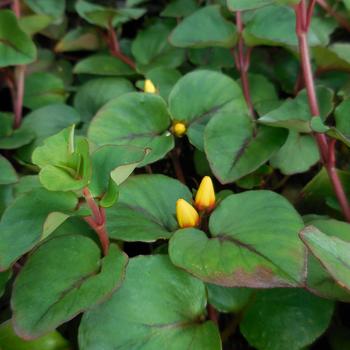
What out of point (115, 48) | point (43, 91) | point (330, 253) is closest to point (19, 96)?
point (43, 91)

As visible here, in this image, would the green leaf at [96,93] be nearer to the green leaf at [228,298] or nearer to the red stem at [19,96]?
the red stem at [19,96]

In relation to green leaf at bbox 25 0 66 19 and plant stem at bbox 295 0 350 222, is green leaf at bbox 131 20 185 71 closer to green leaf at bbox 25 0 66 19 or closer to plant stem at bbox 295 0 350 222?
green leaf at bbox 25 0 66 19

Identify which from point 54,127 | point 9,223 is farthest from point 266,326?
point 54,127

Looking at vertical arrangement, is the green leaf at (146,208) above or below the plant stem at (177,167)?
above

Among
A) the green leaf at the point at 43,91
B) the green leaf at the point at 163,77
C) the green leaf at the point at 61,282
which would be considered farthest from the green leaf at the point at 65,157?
the green leaf at the point at 43,91

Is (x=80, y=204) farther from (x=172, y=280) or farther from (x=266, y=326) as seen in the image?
(x=266, y=326)

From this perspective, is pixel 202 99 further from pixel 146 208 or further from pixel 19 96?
pixel 19 96
